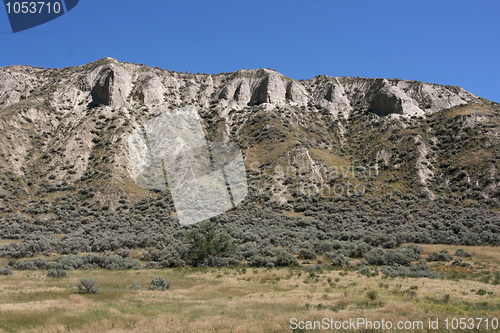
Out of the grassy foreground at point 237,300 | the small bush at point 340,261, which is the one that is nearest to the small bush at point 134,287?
the grassy foreground at point 237,300

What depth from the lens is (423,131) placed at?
2630 inches

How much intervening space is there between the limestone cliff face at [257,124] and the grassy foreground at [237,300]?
99.6 feet

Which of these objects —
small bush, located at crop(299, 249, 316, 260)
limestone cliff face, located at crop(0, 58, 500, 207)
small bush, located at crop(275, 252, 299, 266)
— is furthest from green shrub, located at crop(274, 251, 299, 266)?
limestone cliff face, located at crop(0, 58, 500, 207)

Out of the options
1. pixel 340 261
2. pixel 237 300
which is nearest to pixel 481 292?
pixel 237 300

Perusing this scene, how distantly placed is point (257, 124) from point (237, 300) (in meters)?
59.0

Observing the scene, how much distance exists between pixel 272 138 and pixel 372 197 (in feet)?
74.3

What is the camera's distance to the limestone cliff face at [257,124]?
55438 millimetres

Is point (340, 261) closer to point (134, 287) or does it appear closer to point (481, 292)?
point (481, 292)

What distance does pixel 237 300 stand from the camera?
15.6 m

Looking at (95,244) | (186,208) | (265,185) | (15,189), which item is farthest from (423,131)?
(15,189)

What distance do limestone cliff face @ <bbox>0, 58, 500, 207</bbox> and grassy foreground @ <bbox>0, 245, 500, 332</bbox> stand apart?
3035 cm

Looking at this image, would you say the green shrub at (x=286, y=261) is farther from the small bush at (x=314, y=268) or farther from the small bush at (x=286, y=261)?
the small bush at (x=314, y=268)

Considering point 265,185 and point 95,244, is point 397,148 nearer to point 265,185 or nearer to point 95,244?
point 265,185

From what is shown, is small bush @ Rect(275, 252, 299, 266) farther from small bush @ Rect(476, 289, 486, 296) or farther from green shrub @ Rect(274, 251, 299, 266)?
small bush @ Rect(476, 289, 486, 296)
